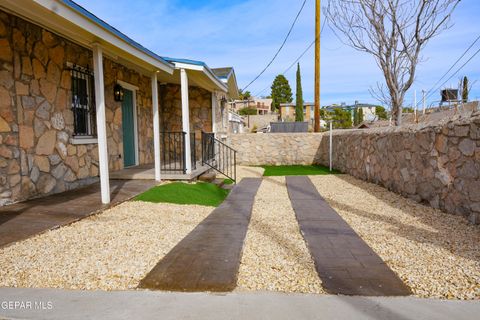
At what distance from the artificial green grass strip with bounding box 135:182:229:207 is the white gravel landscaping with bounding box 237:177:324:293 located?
1.13 m

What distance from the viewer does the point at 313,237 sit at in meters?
3.83

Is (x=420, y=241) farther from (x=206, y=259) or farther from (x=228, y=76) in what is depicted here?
(x=228, y=76)

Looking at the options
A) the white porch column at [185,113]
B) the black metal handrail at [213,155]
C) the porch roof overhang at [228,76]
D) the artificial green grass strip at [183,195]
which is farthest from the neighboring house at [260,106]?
the artificial green grass strip at [183,195]

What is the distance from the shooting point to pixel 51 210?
14.5 ft

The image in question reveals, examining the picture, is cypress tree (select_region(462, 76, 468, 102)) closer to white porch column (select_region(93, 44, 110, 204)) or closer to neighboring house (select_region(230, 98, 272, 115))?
white porch column (select_region(93, 44, 110, 204))

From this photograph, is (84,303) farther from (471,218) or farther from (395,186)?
(395,186)

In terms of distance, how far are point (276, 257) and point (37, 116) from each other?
433 centimetres

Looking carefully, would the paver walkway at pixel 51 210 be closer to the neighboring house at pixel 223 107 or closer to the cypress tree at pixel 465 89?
the neighboring house at pixel 223 107

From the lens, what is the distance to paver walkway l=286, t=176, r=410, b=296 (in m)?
2.51

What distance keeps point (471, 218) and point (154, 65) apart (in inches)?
225

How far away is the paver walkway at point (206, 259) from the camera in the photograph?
256 cm

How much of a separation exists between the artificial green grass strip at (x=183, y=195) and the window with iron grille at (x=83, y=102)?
183 centimetres

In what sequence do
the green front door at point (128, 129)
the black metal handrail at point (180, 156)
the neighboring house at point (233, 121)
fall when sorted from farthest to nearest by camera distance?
the neighboring house at point (233, 121) < the green front door at point (128, 129) < the black metal handrail at point (180, 156)

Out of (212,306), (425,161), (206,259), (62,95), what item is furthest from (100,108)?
(425,161)
